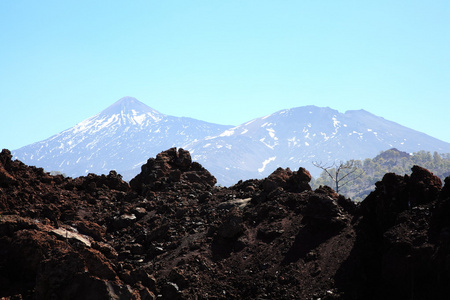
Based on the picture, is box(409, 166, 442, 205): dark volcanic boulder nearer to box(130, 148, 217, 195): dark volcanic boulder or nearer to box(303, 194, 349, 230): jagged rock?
box(303, 194, 349, 230): jagged rock

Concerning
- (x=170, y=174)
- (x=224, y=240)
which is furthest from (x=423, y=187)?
(x=170, y=174)

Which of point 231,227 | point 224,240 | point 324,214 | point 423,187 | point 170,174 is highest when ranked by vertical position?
point 170,174

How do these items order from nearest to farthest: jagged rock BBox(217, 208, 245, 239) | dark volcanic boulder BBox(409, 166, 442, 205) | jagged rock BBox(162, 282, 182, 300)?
1. jagged rock BBox(162, 282, 182, 300)
2. dark volcanic boulder BBox(409, 166, 442, 205)
3. jagged rock BBox(217, 208, 245, 239)

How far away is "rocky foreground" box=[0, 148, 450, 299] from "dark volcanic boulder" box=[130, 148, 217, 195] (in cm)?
51

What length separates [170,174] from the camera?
25.5 metres

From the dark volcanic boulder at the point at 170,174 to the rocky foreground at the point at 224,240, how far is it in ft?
1.68

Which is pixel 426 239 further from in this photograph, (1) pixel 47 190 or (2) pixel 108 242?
(1) pixel 47 190

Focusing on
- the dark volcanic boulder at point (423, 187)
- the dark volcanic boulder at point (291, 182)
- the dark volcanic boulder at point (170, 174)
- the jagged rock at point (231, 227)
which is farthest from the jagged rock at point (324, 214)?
the dark volcanic boulder at point (170, 174)

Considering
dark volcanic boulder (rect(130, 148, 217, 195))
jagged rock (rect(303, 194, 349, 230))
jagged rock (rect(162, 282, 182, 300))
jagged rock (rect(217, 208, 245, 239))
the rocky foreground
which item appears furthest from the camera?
dark volcanic boulder (rect(130, 148, 217, 195))

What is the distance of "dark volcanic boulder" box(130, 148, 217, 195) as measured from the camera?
995 inches

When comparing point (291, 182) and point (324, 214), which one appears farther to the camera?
point (291, 182)

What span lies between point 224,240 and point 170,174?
7.51 meters

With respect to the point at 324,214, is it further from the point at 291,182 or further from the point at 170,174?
the point at 170,174

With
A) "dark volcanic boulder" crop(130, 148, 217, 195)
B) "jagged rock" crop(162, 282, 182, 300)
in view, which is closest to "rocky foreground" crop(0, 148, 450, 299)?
"jagged rock" crop(162, 282, 182, 300)
